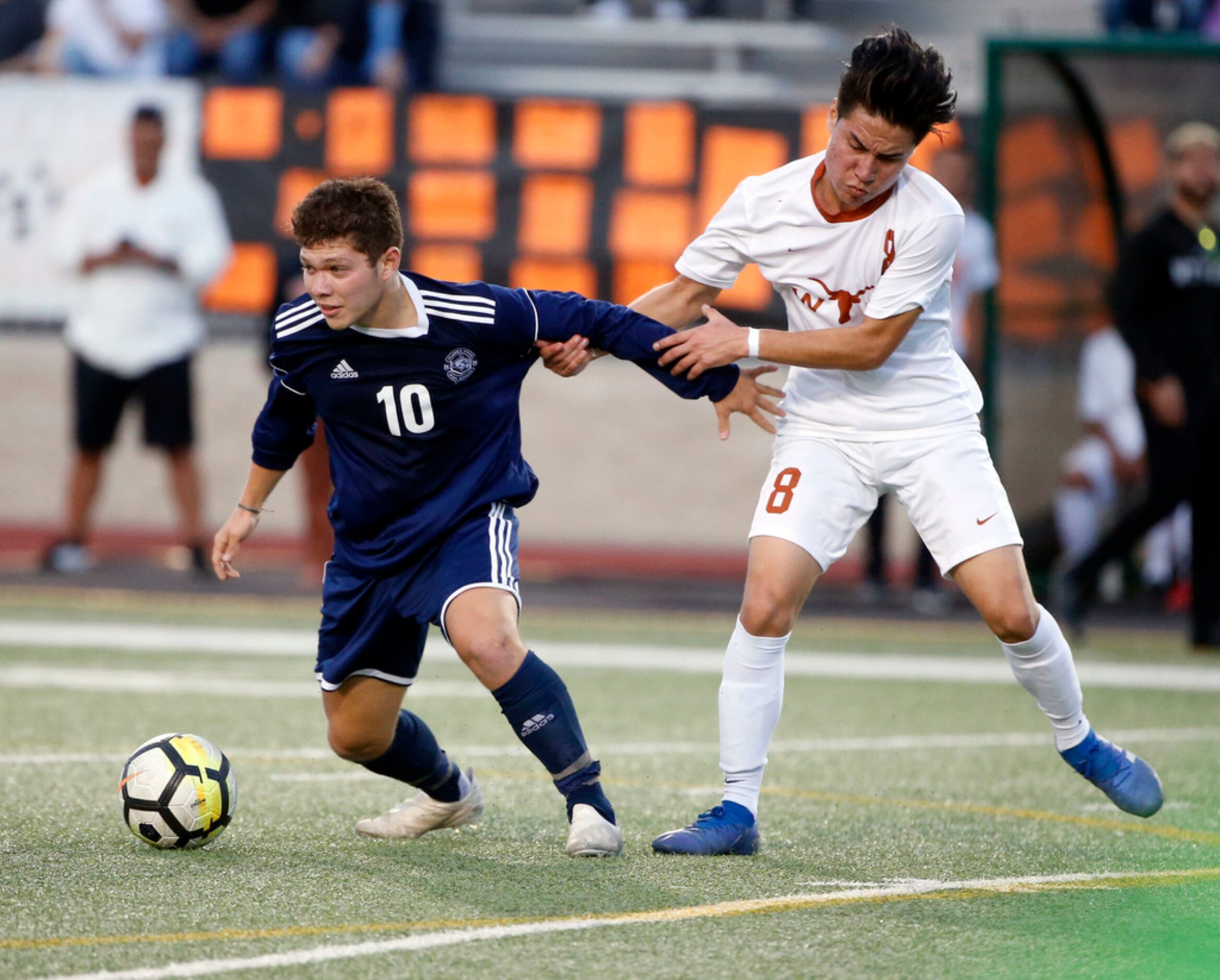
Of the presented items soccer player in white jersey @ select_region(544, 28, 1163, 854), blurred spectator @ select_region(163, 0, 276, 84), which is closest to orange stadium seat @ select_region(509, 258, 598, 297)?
blurred spectator @ select_region(163, 0, 276, 84)

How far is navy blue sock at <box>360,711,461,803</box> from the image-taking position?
494 centimetres

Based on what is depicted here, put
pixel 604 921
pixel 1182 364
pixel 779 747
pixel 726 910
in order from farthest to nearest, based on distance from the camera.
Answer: pixel 1182 364 < pixel 779 747 < pixel 726 910 < pixel 604 921

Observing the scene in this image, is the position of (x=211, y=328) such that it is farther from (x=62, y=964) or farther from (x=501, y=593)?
(x=62, y=964)

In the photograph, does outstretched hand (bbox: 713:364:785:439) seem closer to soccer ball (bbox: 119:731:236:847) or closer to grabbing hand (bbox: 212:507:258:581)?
grabbing hand (bbox: 212:507:258:581)

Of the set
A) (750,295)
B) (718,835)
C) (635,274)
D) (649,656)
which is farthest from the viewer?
(635,274)

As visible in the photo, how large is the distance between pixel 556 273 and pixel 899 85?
9037 millimetres

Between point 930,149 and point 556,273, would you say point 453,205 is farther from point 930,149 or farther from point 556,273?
point 930,149

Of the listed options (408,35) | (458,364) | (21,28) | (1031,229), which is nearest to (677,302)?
(458,364)

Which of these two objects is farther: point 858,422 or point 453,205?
point 453,205

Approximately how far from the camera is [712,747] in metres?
6.94

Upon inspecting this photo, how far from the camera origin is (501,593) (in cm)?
468

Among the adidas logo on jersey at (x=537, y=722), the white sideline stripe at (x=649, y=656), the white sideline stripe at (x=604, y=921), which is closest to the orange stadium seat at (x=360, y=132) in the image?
the white sideline stripe at (x=649, y=656)

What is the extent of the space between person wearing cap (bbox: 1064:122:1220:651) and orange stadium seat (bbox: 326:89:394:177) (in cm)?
590

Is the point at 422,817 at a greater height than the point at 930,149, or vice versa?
the point at 930,149
